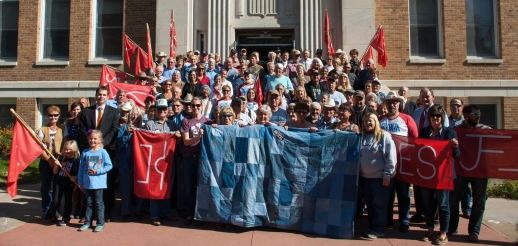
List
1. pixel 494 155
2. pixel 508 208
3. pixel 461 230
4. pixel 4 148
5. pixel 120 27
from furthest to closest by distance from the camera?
pixel 120 27
pixel 4 148
pixel 508 208
pixel 461 230
pixel 494 155

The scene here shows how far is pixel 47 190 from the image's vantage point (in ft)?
24.6

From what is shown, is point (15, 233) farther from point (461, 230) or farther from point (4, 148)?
point (4, 148)

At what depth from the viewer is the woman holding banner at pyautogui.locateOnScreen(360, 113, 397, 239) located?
6540 millimetres

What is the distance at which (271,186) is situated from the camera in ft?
23.0

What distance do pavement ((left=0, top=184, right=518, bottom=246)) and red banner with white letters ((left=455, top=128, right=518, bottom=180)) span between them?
101 cm

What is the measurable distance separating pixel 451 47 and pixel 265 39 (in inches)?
257

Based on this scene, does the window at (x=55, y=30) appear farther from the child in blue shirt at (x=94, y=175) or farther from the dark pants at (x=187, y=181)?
the dark pants at (x=187, y=181)

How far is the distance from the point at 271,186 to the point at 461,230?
312 centimetres

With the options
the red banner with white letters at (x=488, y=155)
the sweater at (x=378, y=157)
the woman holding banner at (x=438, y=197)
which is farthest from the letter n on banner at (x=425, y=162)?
the red banner with white letters at (x=488, y=155)

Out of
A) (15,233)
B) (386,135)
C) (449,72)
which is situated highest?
(449,72)

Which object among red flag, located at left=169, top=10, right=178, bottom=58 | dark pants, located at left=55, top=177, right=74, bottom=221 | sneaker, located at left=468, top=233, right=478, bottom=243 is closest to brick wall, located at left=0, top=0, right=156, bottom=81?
red flag, located at left=169, top=10, right=178, bottom=58

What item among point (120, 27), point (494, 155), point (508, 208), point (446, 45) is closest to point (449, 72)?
point (446, 45)

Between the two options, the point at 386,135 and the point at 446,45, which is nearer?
the point at 386,135

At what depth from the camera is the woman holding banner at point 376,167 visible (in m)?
6.54
